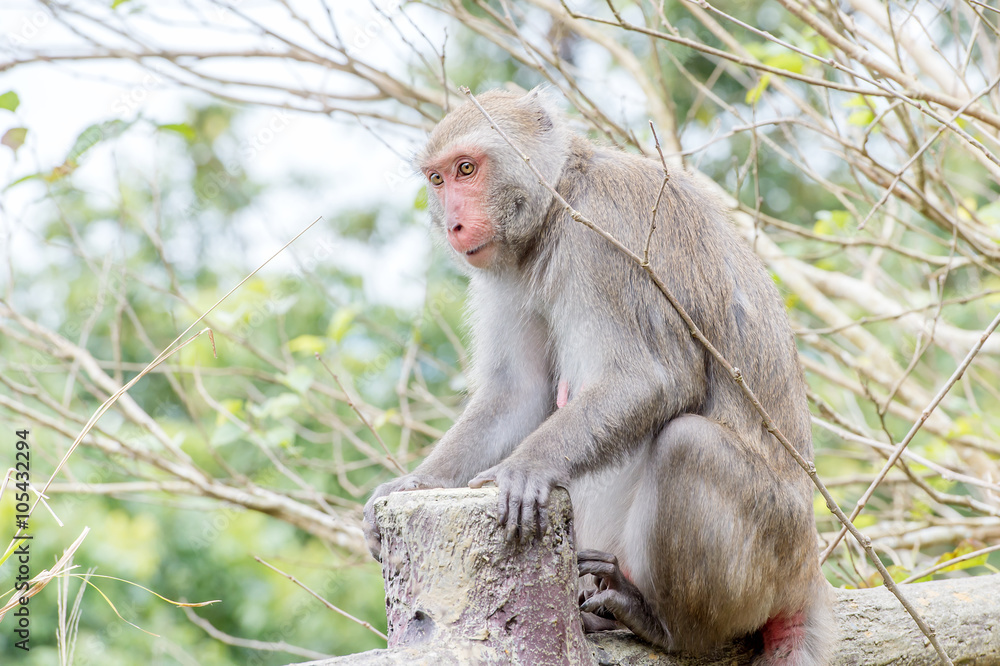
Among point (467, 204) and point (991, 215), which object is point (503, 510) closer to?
point (467, 204)

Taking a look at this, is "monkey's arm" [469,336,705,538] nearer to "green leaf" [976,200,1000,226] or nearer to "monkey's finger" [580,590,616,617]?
"monkey's finger" [580,590,616,617]

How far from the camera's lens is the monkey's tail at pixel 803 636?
3434mm

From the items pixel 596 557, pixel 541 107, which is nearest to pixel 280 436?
pixel 541 107

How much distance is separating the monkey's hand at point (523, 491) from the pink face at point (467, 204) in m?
1.05

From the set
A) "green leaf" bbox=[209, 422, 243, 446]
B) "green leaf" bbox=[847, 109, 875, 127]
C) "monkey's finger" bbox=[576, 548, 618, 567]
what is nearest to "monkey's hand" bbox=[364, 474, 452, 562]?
"monkey's finger" bbox=[576, 548, 618, 567]

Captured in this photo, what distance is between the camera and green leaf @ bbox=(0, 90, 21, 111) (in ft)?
12.5

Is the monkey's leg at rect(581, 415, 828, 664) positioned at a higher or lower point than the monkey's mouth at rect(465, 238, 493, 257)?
lower

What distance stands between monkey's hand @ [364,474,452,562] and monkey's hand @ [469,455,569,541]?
52 cm

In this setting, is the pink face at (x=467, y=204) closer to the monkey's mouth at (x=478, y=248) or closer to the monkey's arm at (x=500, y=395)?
the monkey's mouth at (x=478, y=248)

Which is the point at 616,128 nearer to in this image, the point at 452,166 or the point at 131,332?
the point at 452,166

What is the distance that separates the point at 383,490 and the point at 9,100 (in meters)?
2.31

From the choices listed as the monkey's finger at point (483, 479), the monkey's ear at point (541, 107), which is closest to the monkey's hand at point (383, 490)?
the monkey's finger at point (483, 479)

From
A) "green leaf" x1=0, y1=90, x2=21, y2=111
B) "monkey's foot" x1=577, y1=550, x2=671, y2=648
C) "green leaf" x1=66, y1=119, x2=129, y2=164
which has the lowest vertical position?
"monkey's foot" x1=577, y1=550, x2=671, y2=648

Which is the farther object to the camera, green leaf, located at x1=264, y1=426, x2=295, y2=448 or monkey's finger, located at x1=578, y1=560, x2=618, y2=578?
green leaf, located at x1=264, y1=426, x2=295, y2=448
